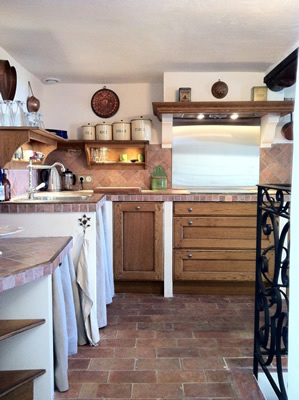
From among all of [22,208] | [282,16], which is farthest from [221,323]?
[282,16]

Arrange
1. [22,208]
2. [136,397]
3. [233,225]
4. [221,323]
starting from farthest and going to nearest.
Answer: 1. [233,225]
2. [221,323]
3. [22,208]
4. [136,397]

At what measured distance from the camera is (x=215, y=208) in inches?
129

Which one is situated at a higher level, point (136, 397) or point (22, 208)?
point (22, 208)

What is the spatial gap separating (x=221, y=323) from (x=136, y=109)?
8.19 feet

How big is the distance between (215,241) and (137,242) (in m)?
0.74

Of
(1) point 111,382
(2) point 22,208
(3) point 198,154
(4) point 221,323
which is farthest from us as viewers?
(3) point 198,154

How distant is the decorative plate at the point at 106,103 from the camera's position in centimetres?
400

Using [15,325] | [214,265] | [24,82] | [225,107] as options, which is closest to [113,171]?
[24,82]

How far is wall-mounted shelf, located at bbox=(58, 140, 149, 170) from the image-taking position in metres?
3.82

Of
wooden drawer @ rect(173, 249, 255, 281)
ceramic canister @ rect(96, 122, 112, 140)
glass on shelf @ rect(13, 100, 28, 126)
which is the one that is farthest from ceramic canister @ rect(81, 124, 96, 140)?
wooden drawer @ rect(173, 249, 255, 281)

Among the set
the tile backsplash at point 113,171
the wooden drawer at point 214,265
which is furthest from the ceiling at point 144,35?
the wooden drawer at point 214,265

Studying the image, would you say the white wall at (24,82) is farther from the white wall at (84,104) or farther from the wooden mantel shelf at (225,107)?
the wooden mantel shelf at (225,107)

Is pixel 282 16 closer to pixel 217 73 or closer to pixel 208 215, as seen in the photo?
pixel 217 73

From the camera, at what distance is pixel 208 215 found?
129 inches
